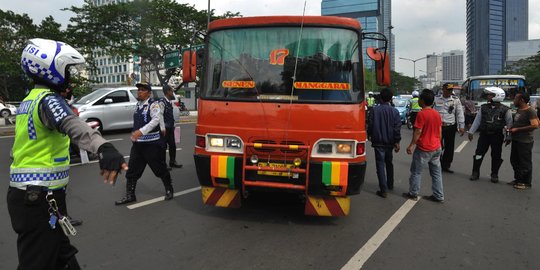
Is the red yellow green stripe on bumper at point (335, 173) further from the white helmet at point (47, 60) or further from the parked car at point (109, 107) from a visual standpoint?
the parked car at point (109, 107)

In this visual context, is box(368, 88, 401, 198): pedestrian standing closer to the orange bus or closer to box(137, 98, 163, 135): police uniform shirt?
the orange bus

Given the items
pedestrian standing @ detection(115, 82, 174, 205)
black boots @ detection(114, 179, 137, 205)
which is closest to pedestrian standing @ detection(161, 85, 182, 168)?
pedestrian standing @ detection(115, 82, 174, 205)

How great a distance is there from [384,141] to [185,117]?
2074 cm

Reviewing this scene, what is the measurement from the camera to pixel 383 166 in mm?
6289

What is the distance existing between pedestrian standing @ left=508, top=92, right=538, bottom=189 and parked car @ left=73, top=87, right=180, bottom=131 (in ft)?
31.9

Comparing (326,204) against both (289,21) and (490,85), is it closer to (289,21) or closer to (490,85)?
(289,21)

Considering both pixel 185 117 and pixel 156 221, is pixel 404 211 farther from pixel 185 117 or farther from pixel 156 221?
pixel 185 117

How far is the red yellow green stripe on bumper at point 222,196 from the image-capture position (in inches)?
188

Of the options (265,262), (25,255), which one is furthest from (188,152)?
(25,255)

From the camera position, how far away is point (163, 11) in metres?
31.4

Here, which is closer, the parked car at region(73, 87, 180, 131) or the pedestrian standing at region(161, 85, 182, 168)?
the pedestrian standing at region(161, 85, 182, 168)

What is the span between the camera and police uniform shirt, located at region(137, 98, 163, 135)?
536 centimetres

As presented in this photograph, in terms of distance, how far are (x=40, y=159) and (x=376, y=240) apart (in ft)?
10.8

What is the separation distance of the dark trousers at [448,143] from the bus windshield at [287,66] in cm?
429
